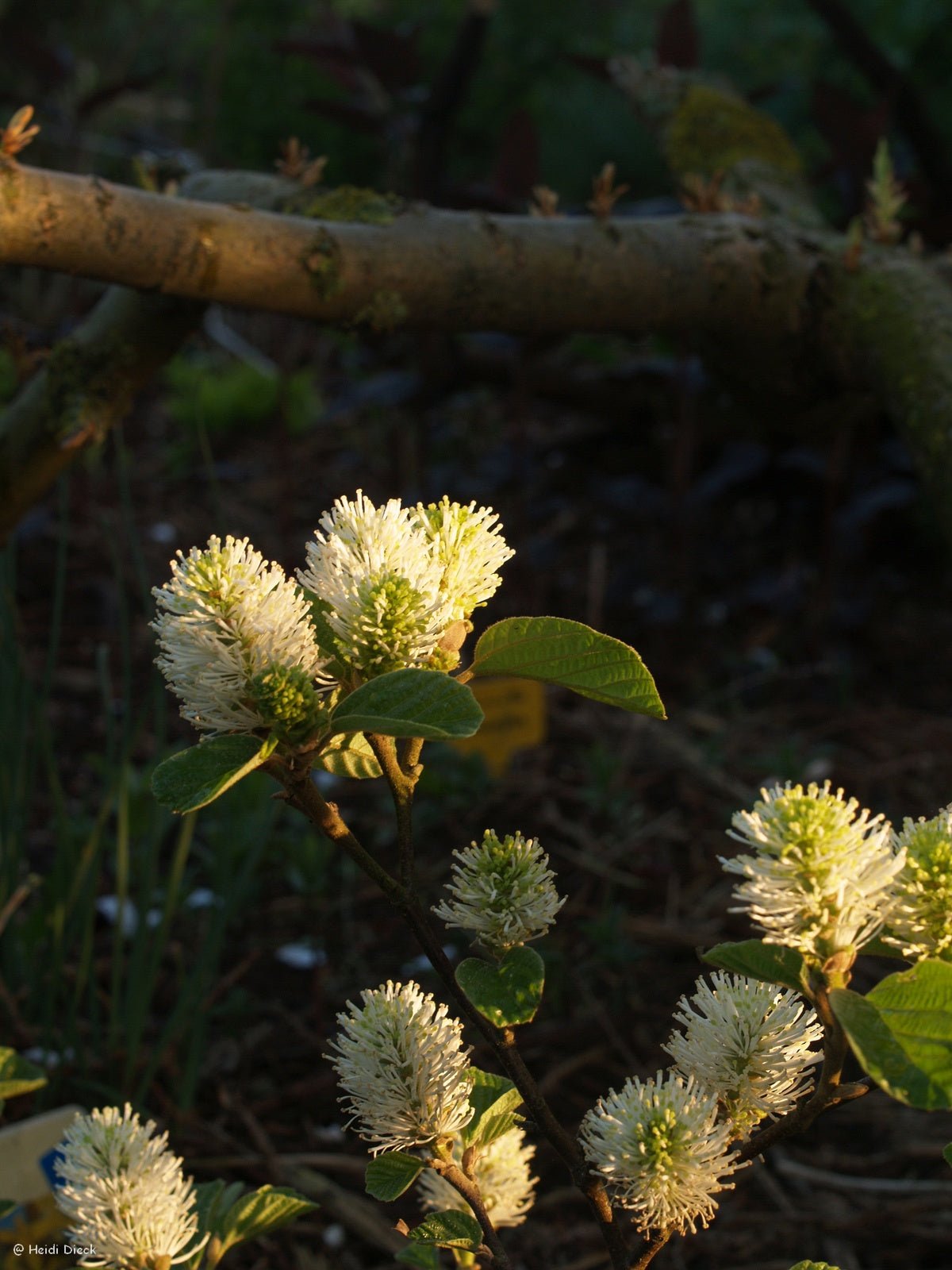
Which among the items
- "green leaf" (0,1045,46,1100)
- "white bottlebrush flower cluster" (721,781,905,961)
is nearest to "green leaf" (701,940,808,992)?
"white bottlebrush flower cluster" (721,781,905,961)

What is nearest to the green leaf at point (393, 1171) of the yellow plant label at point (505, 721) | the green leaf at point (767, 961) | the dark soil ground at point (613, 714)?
the green leaf at point (767, 961)

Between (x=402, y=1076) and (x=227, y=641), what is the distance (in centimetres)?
25

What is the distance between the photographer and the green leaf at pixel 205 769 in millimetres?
496

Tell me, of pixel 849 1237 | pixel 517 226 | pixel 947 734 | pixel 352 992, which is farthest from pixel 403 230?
pixel 947 734

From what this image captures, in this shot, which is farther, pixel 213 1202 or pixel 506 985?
pixel 213 1202

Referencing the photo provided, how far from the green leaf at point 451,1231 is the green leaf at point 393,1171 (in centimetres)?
2

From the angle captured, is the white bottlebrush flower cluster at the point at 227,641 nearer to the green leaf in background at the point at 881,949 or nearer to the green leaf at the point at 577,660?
the green leaf at the point at 577,660

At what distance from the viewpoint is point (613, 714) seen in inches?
101

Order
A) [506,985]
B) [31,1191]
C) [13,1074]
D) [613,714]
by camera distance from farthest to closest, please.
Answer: [613,714] < [31,1191] < [13,1074] < [506,985]

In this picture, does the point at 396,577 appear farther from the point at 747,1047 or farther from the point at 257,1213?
the point at 257,1213

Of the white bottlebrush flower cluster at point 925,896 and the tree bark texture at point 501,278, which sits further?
the tree bark texture at point 501,278

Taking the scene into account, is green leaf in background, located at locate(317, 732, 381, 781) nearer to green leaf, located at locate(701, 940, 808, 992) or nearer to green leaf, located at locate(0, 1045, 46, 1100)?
green leaf, located at locate(701, 940, 808, 992)

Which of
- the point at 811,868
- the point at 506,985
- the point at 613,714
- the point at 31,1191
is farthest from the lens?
the point at 613,714

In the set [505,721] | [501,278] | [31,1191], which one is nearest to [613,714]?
[505,721]
